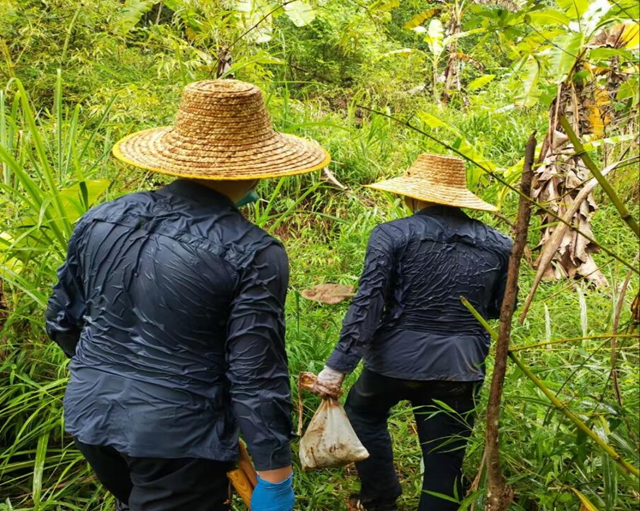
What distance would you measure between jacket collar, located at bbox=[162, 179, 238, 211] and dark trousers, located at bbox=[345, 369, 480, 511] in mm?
1167

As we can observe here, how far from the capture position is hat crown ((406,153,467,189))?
2.56 metres

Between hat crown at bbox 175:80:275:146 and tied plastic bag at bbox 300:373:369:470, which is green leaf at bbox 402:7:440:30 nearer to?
hat crown at bbox 175:80:275:146

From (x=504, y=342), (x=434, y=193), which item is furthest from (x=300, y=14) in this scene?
(x=504, y=342)

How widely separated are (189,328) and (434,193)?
130 centimetres

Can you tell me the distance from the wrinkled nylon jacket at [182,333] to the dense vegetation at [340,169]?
647 millimetres

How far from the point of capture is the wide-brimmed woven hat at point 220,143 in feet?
5.38

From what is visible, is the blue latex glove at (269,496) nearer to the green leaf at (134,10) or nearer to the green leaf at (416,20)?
the green leaf at (416,20)

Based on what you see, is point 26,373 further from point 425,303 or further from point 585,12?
point 585,12

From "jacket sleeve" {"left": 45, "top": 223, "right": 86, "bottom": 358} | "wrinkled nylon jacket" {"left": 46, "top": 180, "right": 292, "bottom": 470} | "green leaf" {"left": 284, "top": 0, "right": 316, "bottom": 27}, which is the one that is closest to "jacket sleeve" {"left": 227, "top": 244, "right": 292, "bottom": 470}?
"wrinkled nylon jacket" {"left": 46, "top": 180, "right": 292, "bottom": 470}

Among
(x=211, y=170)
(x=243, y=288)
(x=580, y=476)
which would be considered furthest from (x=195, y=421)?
(x=580, y=476)

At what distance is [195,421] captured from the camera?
63.0 inches

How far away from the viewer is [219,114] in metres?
1.68

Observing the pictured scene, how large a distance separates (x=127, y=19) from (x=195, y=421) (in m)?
3.53

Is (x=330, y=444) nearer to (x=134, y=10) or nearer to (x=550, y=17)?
(x=550, y=17)
